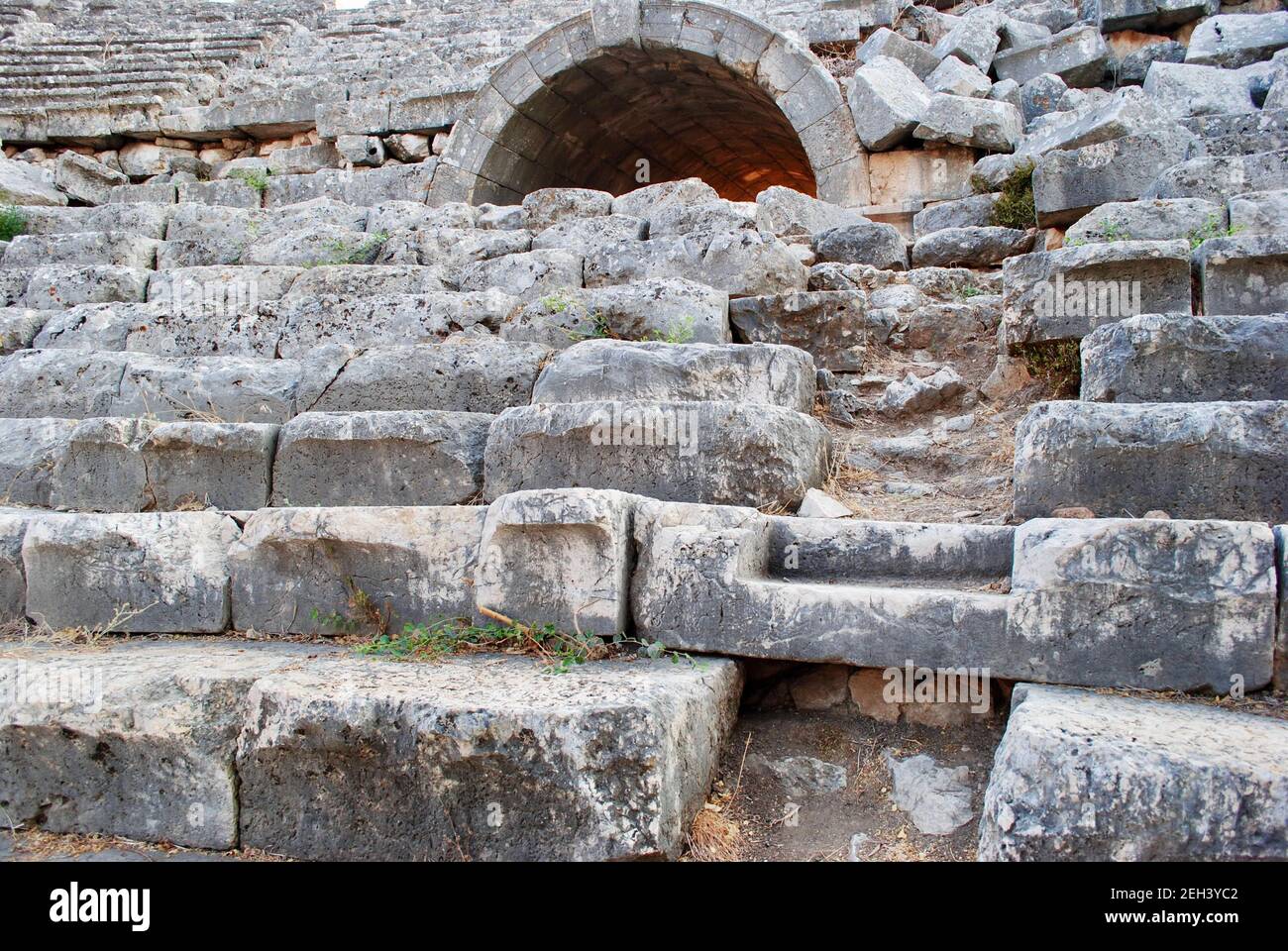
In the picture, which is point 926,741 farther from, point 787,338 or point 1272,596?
point 787,338

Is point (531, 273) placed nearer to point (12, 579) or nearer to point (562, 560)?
point (562, 560)

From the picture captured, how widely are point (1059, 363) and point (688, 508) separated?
6.24 ft

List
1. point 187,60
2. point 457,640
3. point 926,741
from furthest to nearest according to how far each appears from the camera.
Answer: point 187,60 < point 457,640 < point 926,741

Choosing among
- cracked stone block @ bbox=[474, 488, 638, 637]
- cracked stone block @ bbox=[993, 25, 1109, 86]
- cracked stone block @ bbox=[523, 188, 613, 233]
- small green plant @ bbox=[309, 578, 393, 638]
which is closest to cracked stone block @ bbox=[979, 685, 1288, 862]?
cracked stone block @ bbox=[474, 488, 638, 637]

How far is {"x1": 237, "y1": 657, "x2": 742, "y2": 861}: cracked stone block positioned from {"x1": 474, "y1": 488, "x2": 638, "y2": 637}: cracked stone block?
249 millimetres

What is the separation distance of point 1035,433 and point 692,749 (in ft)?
4.96

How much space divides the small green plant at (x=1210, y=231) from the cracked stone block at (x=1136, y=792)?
2793mm

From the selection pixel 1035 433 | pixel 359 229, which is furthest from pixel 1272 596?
pixel 359 229

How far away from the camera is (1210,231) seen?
4.27m

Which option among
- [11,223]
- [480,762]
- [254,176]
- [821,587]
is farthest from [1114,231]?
[11,223]

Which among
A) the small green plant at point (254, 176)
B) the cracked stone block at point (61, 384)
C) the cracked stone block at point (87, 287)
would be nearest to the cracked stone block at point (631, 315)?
the cracked stone block at point (61, 384)

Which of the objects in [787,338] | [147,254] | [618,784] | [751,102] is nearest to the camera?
[618,784]

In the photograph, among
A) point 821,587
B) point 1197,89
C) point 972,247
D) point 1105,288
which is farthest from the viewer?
point 1197,89

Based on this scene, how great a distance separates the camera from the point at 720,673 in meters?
2.70
